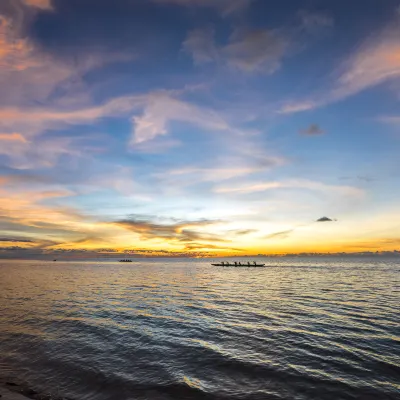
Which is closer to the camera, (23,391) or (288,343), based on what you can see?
(23,391)

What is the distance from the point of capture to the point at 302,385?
600 inches

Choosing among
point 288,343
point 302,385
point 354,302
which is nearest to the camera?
point 302,385

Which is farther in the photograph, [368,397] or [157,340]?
[157,340]

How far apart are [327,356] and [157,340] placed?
1239cm

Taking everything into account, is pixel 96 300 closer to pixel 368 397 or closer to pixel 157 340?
pixel 157 340

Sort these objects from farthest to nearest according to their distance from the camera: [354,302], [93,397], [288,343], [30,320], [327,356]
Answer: [354,302]
[30,320]
[288,343]
[327,356]
[93,397]

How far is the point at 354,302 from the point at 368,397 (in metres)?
30.0

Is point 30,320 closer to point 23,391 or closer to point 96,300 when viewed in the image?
point 96,300

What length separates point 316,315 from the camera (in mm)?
31703

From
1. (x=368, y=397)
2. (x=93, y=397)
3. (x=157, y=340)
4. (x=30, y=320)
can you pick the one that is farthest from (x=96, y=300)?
(x=368, y=397)

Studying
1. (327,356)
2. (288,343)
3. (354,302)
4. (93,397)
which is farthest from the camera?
(354,302)

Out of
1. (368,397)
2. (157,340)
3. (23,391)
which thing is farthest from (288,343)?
(23,391)

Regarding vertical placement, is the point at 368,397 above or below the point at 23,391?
below

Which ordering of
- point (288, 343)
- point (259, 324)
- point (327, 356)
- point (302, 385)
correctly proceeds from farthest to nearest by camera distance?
point (259, 324) → point (288, 343) → point (327, 356) → point (302, 385)
